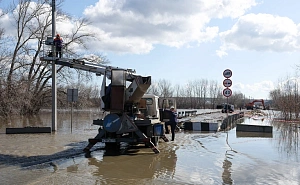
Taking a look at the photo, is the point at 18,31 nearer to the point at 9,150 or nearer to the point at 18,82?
the point at 18,82

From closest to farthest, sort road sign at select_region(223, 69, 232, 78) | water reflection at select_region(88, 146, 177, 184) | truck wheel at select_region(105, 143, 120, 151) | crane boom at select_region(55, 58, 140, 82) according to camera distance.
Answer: water reflection at select_region(88, 146, 177, 184)
crane boom at select_region(55, 58, 140, 82)
truck wheel at select_region(105, 143, 120, 151)
road sign at select_region(223, 69, 232, 78)

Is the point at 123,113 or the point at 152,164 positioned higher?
the point at 123,113

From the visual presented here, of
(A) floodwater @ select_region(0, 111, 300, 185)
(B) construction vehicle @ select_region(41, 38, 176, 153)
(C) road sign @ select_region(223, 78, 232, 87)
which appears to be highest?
(C) road sign @ select_region(223, 78, 232, 87)

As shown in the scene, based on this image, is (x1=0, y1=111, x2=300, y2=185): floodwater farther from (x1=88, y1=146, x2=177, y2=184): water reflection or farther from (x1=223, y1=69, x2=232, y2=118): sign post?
(x1=223, y1=69, x2=232, y2=118): sign post

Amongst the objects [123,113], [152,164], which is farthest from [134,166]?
[123,113]

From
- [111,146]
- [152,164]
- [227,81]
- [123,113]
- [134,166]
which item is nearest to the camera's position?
[134,166]

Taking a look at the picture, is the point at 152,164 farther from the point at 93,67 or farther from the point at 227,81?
the point at 227,81

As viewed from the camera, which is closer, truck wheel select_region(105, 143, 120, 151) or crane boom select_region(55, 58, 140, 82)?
crane boom select_region(55, 58, 140, 82)

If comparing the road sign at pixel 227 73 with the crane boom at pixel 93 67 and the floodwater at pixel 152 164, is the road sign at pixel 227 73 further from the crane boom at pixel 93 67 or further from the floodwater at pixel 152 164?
the crane boom at pixel 93 67

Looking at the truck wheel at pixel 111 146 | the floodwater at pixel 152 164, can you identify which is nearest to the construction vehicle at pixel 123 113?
the truck wheel at pixel 111 146

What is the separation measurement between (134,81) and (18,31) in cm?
3166

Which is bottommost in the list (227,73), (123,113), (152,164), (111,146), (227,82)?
(152,164)

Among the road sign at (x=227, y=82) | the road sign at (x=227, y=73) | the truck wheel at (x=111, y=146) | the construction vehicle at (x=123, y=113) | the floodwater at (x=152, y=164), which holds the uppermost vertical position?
the road sign at (x=227, y=73)

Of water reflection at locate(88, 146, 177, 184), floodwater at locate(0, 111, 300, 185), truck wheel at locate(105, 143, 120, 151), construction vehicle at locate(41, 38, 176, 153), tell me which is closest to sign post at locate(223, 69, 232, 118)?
floodwater at locate(0, 111, 300, 185)
